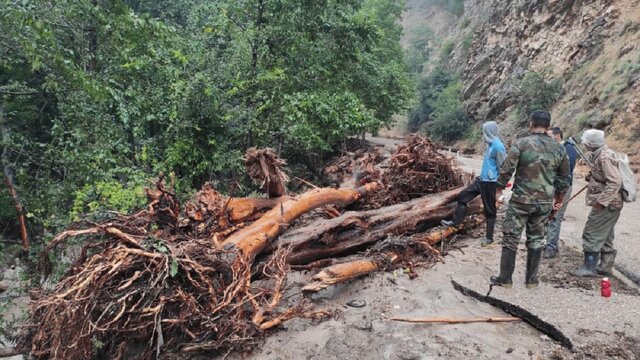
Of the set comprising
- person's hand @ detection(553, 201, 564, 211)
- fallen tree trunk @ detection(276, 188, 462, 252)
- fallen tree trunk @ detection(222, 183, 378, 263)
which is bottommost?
fallen tree trunk @ detection(276, 188, 462, 252)

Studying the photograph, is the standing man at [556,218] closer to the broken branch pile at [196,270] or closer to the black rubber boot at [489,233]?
the black rubber boot at [489,233]

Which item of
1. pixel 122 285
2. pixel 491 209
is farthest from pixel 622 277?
pixel 122 285

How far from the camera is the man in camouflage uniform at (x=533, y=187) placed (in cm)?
441

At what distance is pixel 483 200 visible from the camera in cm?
598

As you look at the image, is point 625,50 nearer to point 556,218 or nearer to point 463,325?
point 556,218

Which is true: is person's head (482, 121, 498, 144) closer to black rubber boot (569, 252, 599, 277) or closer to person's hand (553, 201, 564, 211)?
person's hand (553, 201, 564, 211)

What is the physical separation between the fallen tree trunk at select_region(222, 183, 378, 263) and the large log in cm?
23

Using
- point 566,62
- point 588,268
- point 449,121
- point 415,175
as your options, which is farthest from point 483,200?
point 449,121

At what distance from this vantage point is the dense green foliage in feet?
20.7

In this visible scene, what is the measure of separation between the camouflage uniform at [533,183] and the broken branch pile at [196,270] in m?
1.43

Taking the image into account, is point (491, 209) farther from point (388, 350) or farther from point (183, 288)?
point (183, 288)

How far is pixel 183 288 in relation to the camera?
Result: 383 centimetres

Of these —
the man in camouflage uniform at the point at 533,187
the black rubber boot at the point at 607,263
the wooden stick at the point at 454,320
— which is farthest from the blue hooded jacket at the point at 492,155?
the wooden stick at the point at 454,320

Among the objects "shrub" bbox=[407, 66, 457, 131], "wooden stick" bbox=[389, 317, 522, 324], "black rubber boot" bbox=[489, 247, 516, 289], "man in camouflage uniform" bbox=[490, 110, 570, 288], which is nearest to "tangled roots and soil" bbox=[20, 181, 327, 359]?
"wooden stick" bbox=[389, 317, 522, 324]
